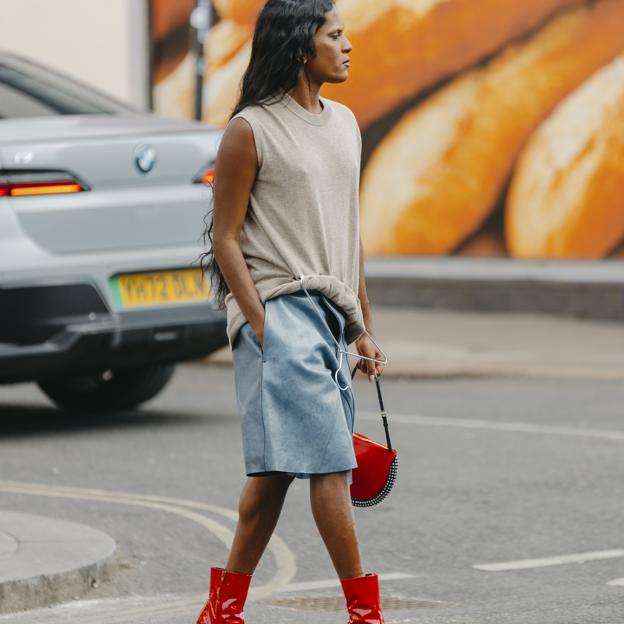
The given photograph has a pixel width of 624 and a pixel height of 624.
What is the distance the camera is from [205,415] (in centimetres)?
1007

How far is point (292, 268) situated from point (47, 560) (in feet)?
5.71

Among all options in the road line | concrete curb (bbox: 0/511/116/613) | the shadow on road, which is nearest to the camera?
concrete curb (bbox: 0/511/116/613)

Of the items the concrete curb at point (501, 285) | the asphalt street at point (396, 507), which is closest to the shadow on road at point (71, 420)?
the asphalt street at point (396, 507)

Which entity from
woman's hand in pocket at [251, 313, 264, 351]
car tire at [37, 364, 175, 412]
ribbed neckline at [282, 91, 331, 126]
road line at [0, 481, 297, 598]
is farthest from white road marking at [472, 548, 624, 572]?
car tire at [37, 364, 175, 412]

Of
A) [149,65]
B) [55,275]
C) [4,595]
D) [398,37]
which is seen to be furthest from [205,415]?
[149,65]

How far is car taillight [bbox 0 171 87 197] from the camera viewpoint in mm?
8602

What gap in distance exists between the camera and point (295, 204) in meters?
4.65

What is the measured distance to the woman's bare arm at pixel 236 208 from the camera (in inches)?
182

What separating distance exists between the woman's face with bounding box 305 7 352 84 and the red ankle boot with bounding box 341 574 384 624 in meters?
1.29

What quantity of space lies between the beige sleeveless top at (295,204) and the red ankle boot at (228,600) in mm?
625

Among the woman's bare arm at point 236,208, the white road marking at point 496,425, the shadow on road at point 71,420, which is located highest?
the woman's bare arm at point 236,208

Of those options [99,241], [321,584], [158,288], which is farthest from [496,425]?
[321,584]

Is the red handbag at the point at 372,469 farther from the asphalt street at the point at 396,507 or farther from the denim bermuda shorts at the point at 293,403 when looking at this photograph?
the asphalt street at the point at 396,507

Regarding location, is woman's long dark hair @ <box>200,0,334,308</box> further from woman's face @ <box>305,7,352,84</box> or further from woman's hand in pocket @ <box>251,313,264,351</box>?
woman's hand in pocket @ <box>251,313,264,351</box>
